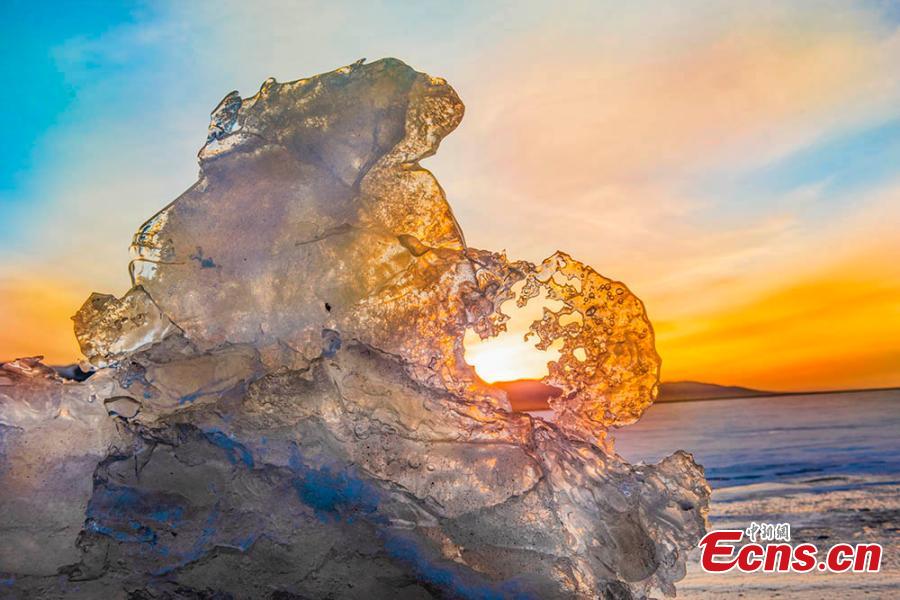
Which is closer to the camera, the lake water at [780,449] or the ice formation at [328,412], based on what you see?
the ice formation at [328,412]

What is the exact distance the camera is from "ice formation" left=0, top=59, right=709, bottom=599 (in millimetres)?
2592

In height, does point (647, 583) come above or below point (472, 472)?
below

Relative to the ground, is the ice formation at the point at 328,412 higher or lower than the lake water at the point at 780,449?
lower

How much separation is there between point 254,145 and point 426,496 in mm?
1574

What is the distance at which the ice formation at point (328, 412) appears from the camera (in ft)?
8.50

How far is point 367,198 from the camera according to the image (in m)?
3.03

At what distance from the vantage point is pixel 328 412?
2.72m

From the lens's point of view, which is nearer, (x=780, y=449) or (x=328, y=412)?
(x=328, y=412)

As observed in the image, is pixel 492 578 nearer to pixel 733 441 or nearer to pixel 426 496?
pixel 426 496

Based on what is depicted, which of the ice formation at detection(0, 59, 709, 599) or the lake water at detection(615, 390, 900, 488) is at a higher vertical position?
the lake water at detection(615, 390, 900, 488)

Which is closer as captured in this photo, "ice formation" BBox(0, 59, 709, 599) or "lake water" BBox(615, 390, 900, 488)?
"ice formation" BBox(0, 59, 709, 599)

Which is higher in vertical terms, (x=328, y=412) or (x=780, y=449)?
(x=780, y=449)

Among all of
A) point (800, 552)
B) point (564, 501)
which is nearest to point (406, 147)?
point (564, 501)

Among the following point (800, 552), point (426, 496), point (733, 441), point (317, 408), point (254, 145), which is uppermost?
point (733, 441)
